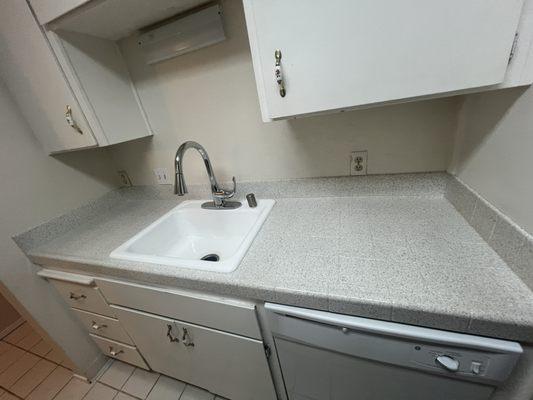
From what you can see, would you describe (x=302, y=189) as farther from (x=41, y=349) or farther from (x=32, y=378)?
(x=41, y=349)

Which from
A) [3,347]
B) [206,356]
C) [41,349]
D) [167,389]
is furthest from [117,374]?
[3,347]

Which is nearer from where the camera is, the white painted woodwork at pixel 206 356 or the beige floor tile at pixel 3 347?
the white painted woodwork at pixel 206 356

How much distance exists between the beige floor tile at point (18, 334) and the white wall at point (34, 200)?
1.03m

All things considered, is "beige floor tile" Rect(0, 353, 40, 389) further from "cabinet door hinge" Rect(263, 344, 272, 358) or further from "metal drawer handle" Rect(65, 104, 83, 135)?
"cabinet door hinge" Rect(263, 344, 272, 358)

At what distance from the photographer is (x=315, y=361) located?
0.73 metres

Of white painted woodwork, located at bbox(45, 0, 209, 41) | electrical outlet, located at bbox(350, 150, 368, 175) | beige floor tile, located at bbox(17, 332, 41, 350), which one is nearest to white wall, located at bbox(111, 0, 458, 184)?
electrical outlet, located at bbox(350, 150, 368, 175)

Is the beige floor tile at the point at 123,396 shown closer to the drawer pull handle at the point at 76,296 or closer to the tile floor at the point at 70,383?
the tile floor at the point at 70,383

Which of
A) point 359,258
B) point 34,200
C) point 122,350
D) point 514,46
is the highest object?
point 514,46

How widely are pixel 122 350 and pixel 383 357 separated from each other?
54.3 inches

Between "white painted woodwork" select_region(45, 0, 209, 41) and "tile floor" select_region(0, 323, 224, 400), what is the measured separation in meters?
1.70

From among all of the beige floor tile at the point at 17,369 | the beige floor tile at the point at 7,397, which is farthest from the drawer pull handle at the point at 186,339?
the beige floor tile at the point at 17,369

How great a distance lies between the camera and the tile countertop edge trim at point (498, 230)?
0.54 metres

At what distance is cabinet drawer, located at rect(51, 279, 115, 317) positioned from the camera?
1.08m

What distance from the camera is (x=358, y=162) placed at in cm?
102
